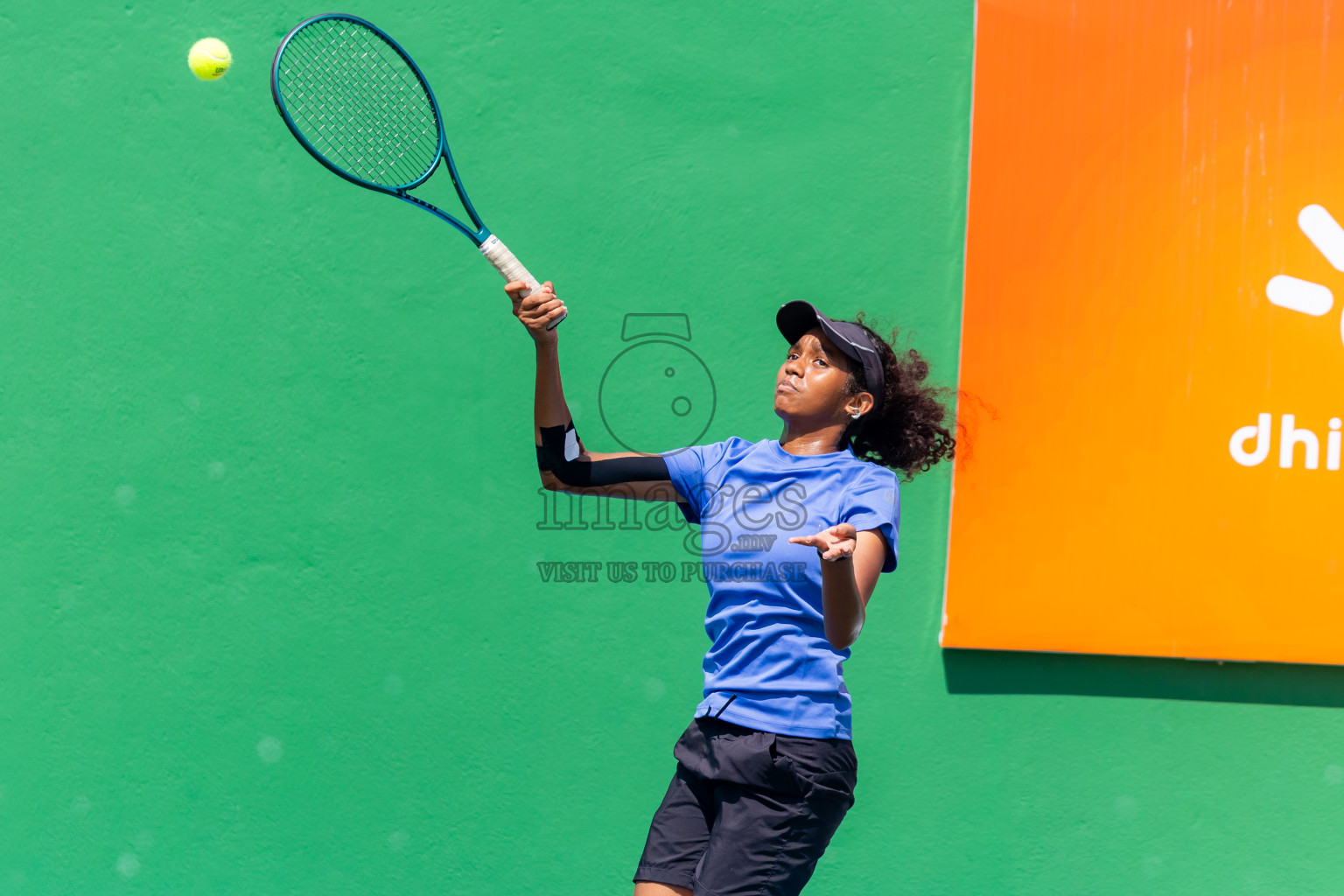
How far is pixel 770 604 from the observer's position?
1988mm

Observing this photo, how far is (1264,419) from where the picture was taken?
2.77m

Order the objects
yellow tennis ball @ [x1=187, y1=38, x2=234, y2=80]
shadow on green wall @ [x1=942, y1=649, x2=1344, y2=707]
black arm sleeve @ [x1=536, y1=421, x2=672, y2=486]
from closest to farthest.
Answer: black arm sleeve @ [x1=536, y1=421, x2=672, y2=486] < yellow tennis ball @ [x1=187, y1=38, x2=234, y2=80] < shadow on green wall @ [x1=942, y1=649, x2=1344, y2=707]

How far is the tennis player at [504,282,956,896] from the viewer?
192 centimetres

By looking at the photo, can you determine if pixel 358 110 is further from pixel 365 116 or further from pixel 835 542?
pixel 835 542

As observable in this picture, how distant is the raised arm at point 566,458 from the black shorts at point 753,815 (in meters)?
0.48

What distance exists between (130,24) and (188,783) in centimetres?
205

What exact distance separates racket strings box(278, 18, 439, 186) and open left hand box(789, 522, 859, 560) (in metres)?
1.28

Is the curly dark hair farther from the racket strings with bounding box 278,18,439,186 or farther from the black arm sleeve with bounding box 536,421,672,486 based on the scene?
the racket strings with bounding box 278,18,439,186

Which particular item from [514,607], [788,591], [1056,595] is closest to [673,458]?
[788,591]

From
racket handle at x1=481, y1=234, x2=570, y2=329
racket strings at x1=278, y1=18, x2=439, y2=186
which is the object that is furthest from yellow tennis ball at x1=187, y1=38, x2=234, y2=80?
racket handle at x1=481, y1=234, x2=570, y2=329

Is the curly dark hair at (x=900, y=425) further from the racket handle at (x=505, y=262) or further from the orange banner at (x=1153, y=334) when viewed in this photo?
the racket handle at (x=505, y=262)

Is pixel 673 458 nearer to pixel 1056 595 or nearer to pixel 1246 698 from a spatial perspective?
pixel 1056 595

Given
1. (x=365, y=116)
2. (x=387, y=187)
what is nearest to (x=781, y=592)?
(x=387, y=187)

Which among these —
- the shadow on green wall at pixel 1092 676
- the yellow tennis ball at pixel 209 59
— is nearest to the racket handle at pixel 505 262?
the yellow tennis ball at pixel 209 59
